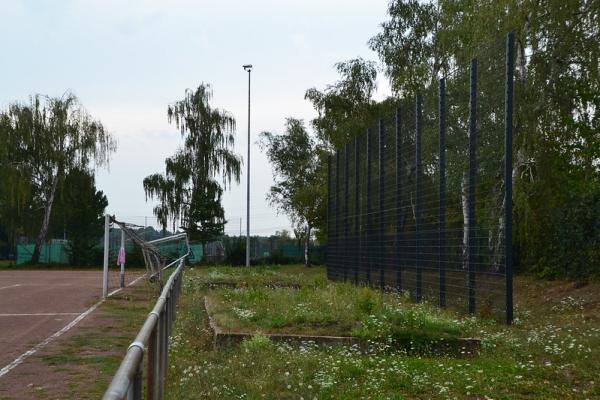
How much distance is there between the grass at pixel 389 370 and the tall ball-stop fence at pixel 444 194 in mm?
2274

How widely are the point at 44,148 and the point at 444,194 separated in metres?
37.8

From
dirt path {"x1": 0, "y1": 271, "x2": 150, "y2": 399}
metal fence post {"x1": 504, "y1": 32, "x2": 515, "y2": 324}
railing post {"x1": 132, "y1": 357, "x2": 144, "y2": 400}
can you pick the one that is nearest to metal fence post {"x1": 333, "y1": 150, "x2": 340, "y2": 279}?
dirt path {"x1": 0, "y1": 271, "x2": 150, "y2": 399}

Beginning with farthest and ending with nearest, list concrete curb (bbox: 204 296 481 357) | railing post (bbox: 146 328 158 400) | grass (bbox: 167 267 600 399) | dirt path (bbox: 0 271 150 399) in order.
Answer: concrete curb (bbox: 204 296 481 357) → dirt path (bbox: 0 271 150 399) → grass (bbox: 167 267 600 399) → railing post (bbox: 146 328 158 400)

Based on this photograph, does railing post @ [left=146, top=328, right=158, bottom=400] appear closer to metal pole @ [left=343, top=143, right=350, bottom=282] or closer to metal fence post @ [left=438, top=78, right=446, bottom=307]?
metal fence post @ [left=438, top=78, right=446, bottom=307]

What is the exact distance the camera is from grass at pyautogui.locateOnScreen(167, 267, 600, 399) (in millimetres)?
7117

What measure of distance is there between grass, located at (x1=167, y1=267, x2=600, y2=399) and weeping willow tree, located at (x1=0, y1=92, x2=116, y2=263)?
3893cm

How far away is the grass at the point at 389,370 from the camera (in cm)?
712

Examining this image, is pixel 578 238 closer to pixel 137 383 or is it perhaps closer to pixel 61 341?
pixel 61 341

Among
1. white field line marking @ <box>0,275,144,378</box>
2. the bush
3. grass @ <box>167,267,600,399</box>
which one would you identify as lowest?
white field line marking @ <box>0,275,144,378</box>

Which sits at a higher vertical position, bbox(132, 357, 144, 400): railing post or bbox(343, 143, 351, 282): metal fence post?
bbox(343, 143, 351, 282): metal fence post

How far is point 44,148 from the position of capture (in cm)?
4788

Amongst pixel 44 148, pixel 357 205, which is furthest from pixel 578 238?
pixel 44 148

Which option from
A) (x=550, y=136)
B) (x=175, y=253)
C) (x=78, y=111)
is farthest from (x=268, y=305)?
(x=78, y=111)

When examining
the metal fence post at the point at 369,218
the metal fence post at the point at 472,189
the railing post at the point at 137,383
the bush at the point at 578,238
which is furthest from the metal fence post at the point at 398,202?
the railing post at the point at 137,383
